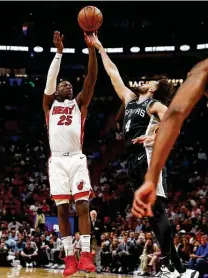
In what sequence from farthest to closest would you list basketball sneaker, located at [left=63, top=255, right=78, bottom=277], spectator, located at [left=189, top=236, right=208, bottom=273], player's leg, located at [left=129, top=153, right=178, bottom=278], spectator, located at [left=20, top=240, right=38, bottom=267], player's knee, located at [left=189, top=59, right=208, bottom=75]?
spectator, located at [left=20, top=240, right=38, bottom=267]
spectator, located at [left=189, top=236, right=208, bottom=273]
basketball sneaker, located at [left=63, top=255, right=78, bottom=277]
player's leg, located at [left=129, top=153, right=178, bottom=278]
player's knee, located at [left=189, top=59, right=208, bottom=75]

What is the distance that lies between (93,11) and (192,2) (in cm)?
1826

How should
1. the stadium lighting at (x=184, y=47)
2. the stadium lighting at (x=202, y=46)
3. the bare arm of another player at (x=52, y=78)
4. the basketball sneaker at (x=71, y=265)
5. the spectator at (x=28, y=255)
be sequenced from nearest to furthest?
the basketball sneaker at (x=71, y=265) → the bare arm of another player at (x=52, y=78) → the spectator at (x=28, y=255) → the stadium lighting at (x=202, y=46) → the stadium lighting at (x=184, y=47)

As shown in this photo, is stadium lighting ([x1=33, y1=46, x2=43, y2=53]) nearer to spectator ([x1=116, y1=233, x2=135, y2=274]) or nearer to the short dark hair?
spectator ([x1=116, y1=233, x2=135, y2=274])

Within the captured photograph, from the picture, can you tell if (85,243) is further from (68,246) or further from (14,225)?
(14,225)

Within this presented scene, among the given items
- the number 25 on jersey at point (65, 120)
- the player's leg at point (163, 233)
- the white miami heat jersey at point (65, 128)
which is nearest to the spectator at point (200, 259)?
the white miami heat jersey at point (65, 128)

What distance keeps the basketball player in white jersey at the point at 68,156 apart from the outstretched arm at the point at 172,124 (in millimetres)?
3116

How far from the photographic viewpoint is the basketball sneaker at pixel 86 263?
557 centimetres

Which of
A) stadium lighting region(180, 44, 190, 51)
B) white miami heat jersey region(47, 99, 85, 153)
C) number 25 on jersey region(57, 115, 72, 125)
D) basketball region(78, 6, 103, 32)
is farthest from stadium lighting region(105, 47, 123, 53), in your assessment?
number 25 on jersey region(57, 115, 72, 125)

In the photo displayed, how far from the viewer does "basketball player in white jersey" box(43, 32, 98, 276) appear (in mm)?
5922

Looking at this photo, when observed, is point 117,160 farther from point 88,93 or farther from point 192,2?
point 88,93

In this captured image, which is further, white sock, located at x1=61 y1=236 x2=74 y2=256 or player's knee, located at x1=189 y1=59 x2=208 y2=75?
white sock, located at x1=61 y1=236 x2=74 y2=256

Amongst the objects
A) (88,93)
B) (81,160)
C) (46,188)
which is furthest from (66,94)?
(46,188)

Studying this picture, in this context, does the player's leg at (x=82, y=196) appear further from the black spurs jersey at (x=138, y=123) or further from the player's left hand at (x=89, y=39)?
the player's left hand at (x=89, y=39)

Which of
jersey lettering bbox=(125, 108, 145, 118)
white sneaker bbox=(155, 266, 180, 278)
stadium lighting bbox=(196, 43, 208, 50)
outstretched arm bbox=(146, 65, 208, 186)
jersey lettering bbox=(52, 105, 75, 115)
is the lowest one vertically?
white sneaker bbox=(155, 266, 180, 278)
